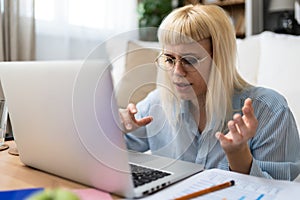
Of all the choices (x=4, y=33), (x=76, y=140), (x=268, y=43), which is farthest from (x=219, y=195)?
(x=4, y=33)

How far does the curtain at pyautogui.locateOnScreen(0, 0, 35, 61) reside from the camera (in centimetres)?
188

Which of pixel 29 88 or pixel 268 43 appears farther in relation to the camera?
pixel 268 43

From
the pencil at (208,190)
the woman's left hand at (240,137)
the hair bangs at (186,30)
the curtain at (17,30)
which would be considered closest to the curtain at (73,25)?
the curtain at (17,30)

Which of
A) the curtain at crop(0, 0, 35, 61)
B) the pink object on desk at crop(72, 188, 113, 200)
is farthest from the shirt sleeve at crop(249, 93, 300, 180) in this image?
the curtain at crop(0, 0, 35, 61)

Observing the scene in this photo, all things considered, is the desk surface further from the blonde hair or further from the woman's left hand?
the blonde hair

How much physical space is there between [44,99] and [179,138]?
443 millimetres

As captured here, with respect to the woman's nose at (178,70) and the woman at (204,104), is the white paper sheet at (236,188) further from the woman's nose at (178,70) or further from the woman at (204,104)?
the woman's nose at (178,70)

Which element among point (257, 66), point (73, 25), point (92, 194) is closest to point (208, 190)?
point (92, 194)

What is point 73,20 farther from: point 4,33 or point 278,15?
point 278,15

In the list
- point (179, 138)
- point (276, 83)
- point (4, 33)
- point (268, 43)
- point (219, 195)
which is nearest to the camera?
point (219, 195)

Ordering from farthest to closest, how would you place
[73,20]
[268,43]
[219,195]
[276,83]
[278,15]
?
[278,15], [73,20], [268,43], [276,83], [219,195]

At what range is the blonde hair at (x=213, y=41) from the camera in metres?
0.99

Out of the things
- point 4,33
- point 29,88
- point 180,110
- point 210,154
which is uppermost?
point 4,33

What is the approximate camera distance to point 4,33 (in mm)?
1887
